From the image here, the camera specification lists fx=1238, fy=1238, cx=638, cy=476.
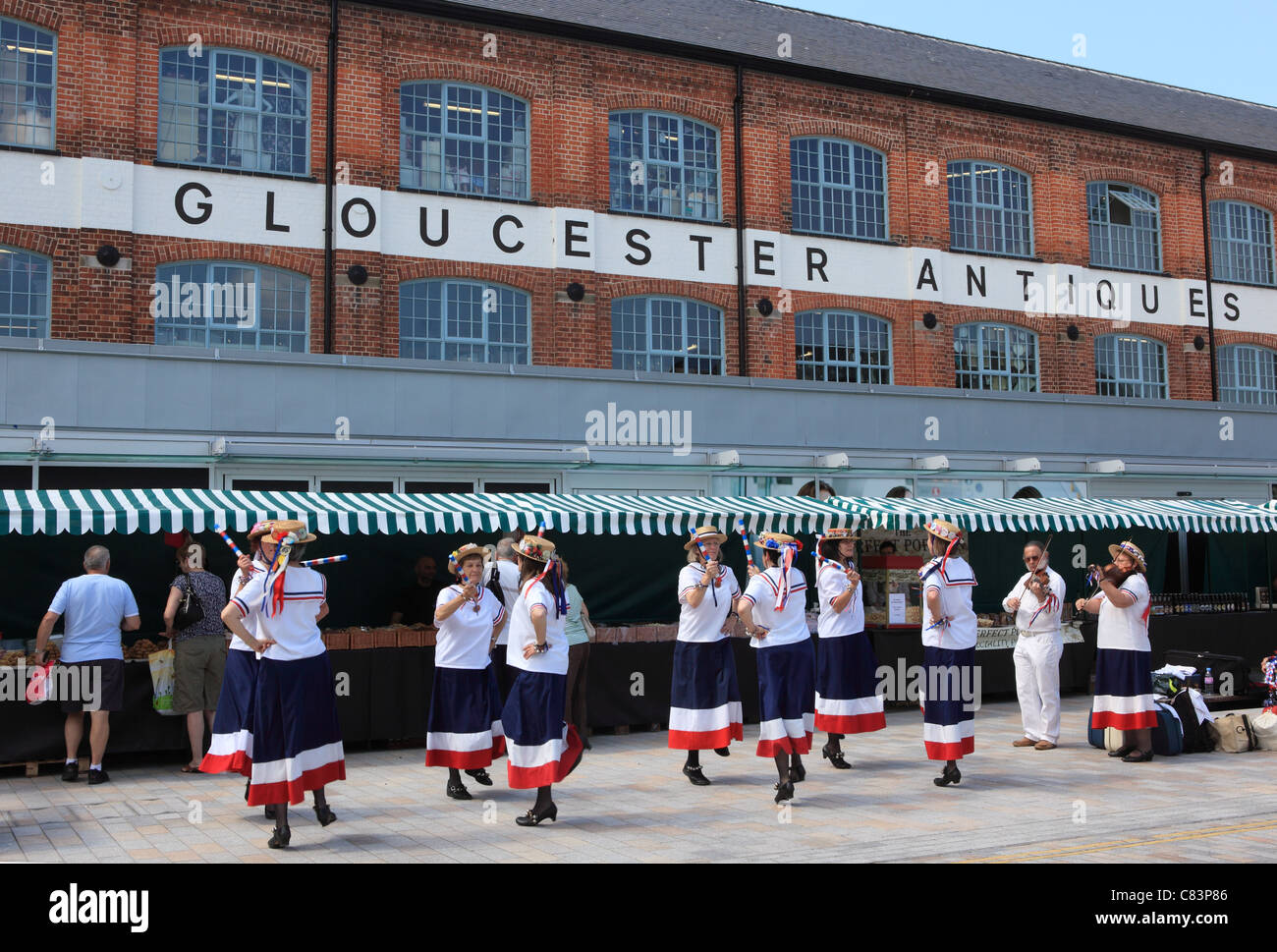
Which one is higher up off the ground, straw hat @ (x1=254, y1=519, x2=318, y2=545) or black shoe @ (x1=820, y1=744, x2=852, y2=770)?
straw hat @ (x1=254, y1=519, x2=318, y2=545)

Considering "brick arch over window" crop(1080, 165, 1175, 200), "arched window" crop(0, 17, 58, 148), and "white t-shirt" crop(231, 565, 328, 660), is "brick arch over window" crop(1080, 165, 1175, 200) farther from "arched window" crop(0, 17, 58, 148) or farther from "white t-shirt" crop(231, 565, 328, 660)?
"white t-shirt" crop(231, 565, 328, 660)

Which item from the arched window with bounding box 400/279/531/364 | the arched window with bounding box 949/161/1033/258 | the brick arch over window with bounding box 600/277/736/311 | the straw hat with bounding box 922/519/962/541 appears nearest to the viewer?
the straw hat with bounding box 922/519/962/541

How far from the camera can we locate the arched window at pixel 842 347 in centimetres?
→ 2195

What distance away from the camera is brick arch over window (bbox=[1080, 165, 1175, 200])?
25078 millimetres

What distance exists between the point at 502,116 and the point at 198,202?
5104 millimetres

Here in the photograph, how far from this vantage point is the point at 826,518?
14.4m

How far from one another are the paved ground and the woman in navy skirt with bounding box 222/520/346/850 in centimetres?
42

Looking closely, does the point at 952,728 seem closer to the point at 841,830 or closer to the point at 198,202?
the point at 841,830

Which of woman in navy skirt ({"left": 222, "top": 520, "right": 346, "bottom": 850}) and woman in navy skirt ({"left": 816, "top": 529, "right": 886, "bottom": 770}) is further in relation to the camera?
woman in navy skirt ({"left": 816, "top": 529, "right": 886, "bottom": 770})

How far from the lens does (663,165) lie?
21156 millimetres

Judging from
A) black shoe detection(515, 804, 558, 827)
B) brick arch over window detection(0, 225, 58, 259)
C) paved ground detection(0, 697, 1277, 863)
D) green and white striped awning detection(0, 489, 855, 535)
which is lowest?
paved ground detection(0, 697, 1277, 863)

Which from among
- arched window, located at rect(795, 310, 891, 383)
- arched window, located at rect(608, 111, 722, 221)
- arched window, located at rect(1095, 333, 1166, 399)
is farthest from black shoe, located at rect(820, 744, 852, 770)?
arched window, located at rect(1095, 333, 1166, 399)

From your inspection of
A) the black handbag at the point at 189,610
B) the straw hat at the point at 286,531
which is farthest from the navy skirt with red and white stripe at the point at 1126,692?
the black handbag at the point at 189,610

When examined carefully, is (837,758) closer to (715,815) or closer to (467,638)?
(715,815)
